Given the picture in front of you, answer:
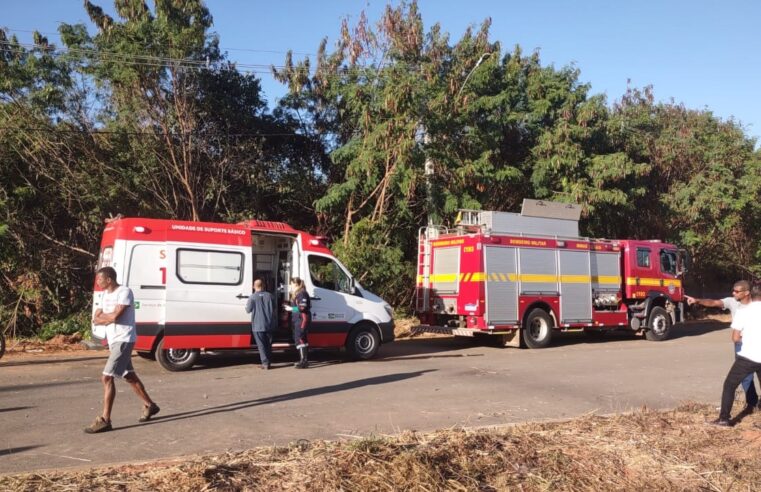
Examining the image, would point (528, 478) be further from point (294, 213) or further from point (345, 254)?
point (294, 213)

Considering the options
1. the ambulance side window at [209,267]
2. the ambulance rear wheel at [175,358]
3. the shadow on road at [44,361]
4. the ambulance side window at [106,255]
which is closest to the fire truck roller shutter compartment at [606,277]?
the ambulance side window at [209,267]

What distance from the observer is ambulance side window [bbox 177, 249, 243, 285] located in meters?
11.5

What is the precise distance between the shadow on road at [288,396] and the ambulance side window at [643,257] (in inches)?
376

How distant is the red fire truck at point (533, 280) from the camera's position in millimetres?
15789

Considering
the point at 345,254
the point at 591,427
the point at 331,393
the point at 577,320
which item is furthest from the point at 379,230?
the point at 591,427

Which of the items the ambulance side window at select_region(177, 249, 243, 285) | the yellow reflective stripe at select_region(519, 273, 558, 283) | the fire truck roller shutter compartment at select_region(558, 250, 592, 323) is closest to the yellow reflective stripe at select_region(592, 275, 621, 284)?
the fire truck roller shutter compartment at select_region(558, 250, 592, 323)

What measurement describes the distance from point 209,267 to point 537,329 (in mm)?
8757

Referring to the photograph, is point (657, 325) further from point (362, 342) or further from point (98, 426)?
point (98, 426)

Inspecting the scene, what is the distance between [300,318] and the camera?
12.1 m

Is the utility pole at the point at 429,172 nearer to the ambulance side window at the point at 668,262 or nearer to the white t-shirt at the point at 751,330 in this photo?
the ambulance side window at the point at 668,262

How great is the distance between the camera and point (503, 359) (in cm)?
1395

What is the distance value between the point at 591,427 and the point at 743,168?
24648 mm

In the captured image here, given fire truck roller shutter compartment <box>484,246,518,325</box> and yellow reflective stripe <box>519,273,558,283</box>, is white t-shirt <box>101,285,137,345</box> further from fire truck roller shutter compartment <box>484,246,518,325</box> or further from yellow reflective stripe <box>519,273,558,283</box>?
yellow reflective stripe <box>519,273,558,283</box>

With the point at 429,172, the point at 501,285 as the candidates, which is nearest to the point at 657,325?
the point at 501,285
